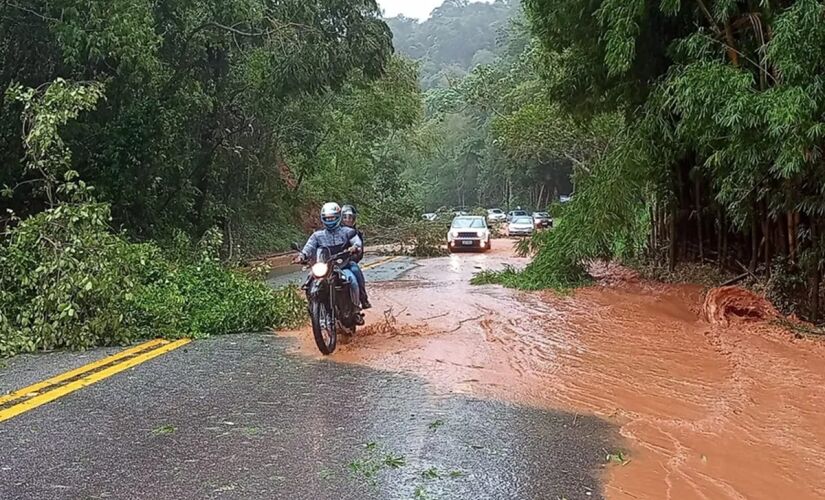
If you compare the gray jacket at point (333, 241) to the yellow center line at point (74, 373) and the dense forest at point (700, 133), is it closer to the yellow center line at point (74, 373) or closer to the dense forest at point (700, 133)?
the yellow center line at point (74, 373)

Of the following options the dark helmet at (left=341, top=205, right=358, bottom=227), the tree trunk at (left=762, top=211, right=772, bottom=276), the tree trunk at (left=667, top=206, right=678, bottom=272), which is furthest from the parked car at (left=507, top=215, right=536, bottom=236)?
the dark helmet at (left=341, top=205, right=358, bottom=227)

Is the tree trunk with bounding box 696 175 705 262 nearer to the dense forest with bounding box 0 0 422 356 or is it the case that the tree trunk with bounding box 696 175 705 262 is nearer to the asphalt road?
the dense forest with bounding box 0 0 422 356

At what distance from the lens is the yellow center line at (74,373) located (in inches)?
256

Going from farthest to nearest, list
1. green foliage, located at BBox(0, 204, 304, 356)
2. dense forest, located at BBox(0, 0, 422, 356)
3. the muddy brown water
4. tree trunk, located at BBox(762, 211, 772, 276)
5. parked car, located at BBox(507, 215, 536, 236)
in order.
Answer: parked car, located at BBox(507, 215, 536, 236) < tree trunk, located at BBox(762, 211, 772, 276) < dense forest, located at BBox(0, 0, 422, 356) < green foliage, located at BBox(0, 204, 304, 356) < the muddy brown water

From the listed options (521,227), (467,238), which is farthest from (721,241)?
(521,227)

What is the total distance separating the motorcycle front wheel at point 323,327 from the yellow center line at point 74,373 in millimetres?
1985

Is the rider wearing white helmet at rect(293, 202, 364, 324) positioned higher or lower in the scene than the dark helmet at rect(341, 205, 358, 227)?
lower

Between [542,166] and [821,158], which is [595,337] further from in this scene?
[542,166]

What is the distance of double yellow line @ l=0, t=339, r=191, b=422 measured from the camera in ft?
20.4

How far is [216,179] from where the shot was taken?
2462 cm

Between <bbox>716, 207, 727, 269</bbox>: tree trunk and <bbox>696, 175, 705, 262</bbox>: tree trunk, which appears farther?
<bbox>696, 175, 705, 262</bbox>: tree trunk

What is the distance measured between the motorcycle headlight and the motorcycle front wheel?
303mm

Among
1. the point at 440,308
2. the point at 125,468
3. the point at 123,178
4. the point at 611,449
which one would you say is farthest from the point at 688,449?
the point at 123,178

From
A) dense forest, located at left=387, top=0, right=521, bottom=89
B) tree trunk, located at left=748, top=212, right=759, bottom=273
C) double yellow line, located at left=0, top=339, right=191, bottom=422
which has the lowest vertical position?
double yellow line, located at left=0, top=339, right=191, bottom=422
